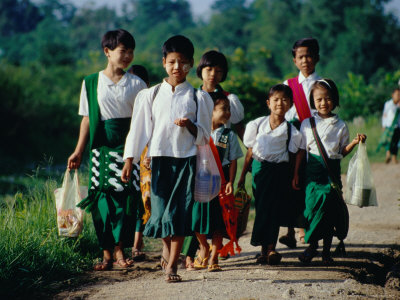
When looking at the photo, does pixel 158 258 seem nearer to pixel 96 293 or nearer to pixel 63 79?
pixel 96 293

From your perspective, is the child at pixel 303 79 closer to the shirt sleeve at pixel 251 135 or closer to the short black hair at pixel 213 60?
the shirt sleeve at pixel 251 135

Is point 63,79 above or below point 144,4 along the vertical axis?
below

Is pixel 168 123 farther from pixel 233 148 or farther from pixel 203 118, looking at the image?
pixel 233 148

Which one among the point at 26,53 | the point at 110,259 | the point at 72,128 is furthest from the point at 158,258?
the point at 26,53

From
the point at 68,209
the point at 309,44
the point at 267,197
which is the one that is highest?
the point at 309,44

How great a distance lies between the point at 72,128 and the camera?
963 inches

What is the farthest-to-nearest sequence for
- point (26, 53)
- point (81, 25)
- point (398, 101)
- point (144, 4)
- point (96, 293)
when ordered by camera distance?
1. point (144, 4)
2. point (81, 25)
3. point (26, 53)
4. point (398, 101)
5. point (96, 293)

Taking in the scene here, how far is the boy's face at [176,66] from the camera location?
4.61 meters

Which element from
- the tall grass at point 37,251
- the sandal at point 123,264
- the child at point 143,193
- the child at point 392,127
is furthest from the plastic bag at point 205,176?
the child at point 392,127

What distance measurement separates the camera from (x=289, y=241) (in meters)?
6.20

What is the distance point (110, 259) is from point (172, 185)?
Answer: 118cm

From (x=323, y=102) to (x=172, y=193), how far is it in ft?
5.63

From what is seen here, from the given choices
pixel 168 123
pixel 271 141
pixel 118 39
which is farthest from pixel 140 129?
pixel 271 141

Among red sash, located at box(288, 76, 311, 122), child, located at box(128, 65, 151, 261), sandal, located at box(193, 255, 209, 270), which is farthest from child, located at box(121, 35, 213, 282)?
red sash, located at box(288, 76, 311, 122)
